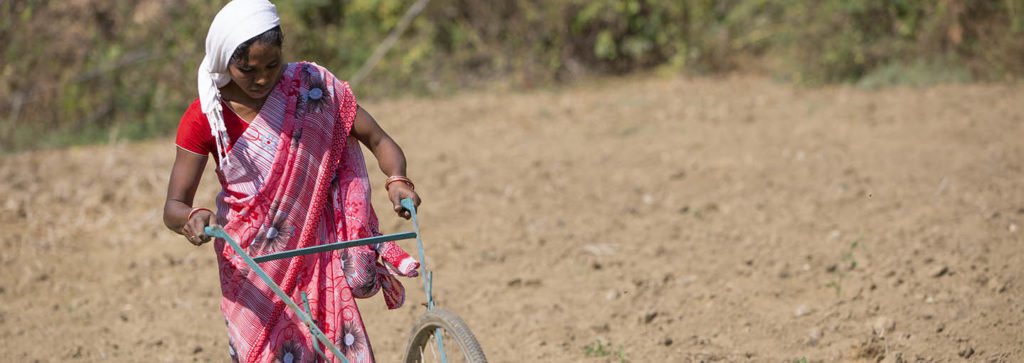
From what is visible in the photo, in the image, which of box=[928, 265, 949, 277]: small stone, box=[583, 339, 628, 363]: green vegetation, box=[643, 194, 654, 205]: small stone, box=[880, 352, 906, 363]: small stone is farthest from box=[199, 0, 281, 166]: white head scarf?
box=[643, 194, 654, 205]: small stone

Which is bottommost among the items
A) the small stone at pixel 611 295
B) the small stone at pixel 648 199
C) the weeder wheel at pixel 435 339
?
the small stone at pixel 611 295

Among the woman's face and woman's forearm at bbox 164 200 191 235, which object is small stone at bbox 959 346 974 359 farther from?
woman's forearm at bbox 164 200 191 235

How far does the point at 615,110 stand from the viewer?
1080cm

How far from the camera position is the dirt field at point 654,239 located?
16.0ft

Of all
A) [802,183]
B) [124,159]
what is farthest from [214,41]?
[124,159]

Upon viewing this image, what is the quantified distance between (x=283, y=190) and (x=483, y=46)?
32.6 feet

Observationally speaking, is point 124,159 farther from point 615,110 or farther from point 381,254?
point 381,254

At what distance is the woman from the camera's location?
10.6 ft

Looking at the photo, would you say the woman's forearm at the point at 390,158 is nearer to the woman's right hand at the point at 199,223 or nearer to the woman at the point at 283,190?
the woman at the point at 283,190

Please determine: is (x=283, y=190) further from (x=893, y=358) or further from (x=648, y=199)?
(x=648, y=199)

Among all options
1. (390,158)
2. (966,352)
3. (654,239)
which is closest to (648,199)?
(654,239)

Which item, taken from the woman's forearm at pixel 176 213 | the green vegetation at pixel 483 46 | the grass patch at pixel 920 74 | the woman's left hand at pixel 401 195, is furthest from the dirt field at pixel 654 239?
the woman's forearm at pixel 176 213

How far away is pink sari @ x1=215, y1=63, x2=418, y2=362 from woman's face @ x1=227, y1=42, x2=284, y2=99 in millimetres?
83

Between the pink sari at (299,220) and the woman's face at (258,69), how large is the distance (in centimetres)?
8
